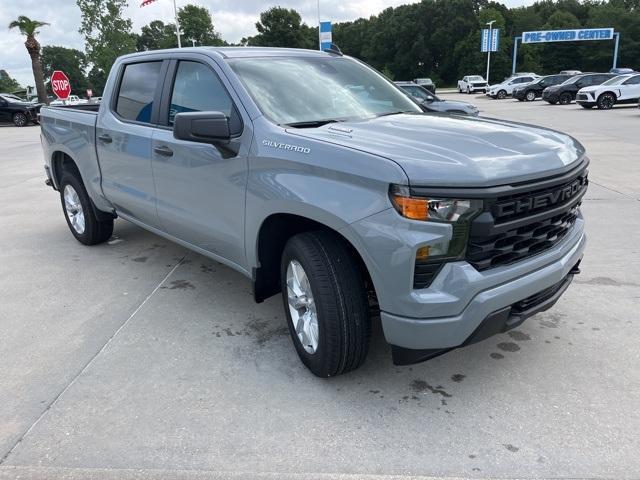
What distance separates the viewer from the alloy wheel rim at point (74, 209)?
228 inches

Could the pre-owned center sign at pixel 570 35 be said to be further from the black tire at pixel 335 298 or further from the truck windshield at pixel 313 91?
the black tire at pixel 335 298

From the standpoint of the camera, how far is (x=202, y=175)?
11.9 feet

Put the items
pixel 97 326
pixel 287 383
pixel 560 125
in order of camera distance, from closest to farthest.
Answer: pixel 287 383
pixel 97 326
pixel 560 125

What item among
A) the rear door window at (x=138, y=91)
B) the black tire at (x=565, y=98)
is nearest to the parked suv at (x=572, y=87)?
the black tire at (x=565, y=98)

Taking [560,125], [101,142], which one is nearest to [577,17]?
Answer: [560,125]

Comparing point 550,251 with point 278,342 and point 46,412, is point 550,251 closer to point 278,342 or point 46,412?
point 278,342

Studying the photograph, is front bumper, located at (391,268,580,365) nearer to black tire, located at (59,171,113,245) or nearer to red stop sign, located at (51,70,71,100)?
black tire, located at (59,171,113,245)

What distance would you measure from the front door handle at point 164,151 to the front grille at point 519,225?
2.34 metres

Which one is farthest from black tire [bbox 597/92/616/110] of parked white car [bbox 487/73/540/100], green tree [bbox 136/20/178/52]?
green tree [bbox 136/20/178/52]

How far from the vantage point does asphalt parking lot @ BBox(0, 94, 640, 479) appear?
2.51 metres

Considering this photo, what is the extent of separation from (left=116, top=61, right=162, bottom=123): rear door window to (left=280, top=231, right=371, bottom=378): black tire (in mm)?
2109

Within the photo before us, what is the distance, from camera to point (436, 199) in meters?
2.42

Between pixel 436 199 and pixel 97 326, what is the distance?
2.74 metres

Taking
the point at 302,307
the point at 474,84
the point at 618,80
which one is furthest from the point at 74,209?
the point at 474,84
